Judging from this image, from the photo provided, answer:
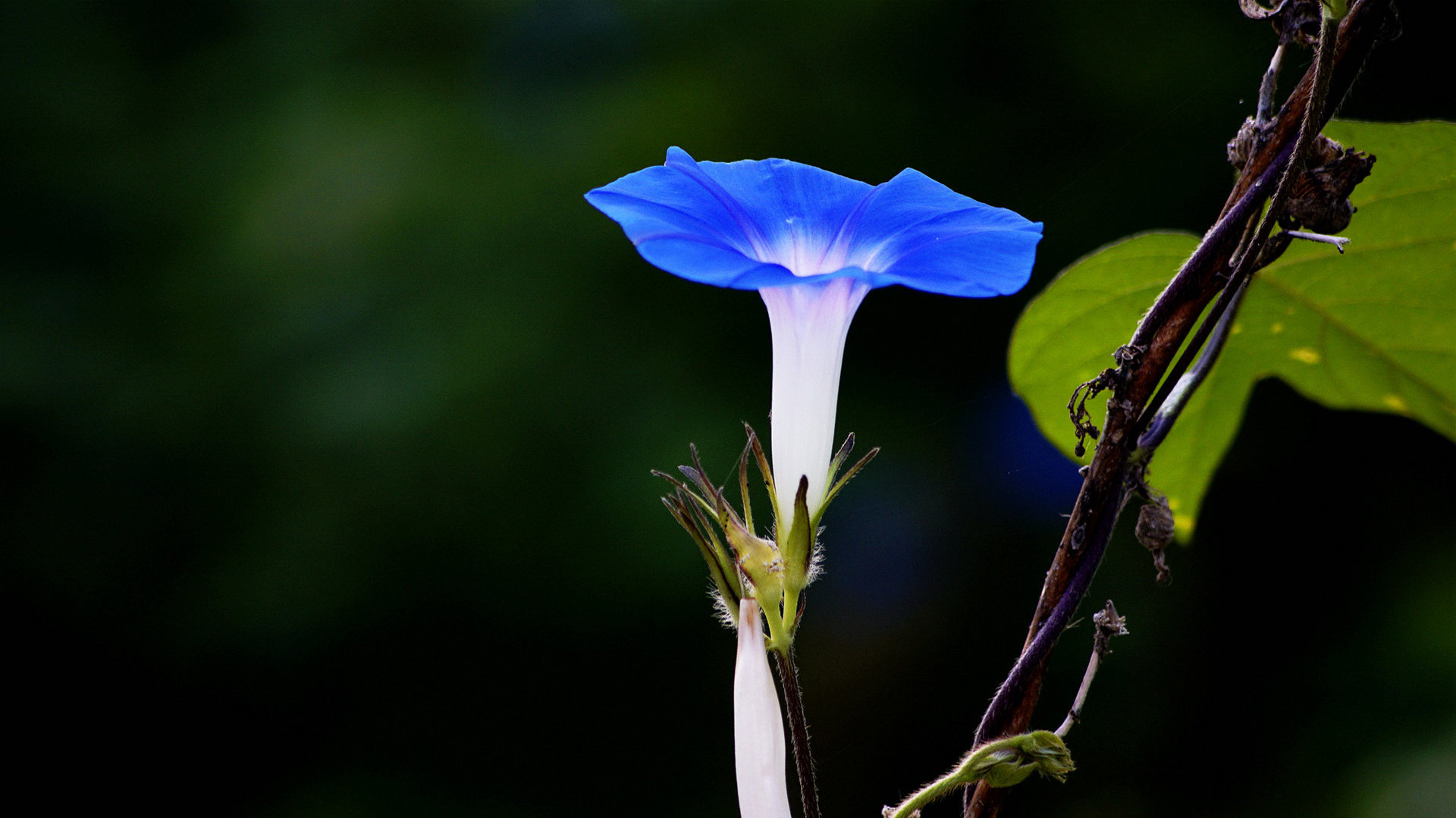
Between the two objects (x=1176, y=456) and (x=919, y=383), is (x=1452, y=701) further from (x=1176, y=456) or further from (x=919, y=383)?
(x=1176, y=456)

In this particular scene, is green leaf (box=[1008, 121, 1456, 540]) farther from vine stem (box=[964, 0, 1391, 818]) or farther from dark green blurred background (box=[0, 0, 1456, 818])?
dark green blurred background (box=[0, 0, 1456, 818])

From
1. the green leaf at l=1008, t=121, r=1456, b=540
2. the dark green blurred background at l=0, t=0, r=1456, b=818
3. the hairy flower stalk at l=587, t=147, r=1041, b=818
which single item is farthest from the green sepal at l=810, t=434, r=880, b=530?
the dark green blurred background at l=0, t=0, r=1456, b=818

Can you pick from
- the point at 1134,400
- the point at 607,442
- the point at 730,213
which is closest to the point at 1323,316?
the point at 1134,400

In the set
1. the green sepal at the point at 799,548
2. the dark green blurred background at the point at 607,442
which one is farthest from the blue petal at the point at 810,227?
the dark green blurred background at the point at 607,442

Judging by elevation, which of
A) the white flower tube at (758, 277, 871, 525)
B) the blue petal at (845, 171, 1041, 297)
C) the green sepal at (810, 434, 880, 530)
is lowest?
the green sepal at (810, 434, 880, 530)

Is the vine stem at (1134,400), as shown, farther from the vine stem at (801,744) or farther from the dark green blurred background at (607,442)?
the dark green blurred background at (607,442)

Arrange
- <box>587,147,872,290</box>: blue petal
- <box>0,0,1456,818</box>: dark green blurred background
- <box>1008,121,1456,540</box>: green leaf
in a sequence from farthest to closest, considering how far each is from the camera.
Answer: <box>0,0,1456,818</box>: dark green blurred background, <box>1008,121,1456,540</box>: green leaf, <box>587,147,872,290</box>: blue petal

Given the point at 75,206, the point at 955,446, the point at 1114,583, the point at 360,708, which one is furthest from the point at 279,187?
the point at 1114,583

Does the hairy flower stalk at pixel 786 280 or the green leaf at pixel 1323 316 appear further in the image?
the green leaf at pixel 1323 316

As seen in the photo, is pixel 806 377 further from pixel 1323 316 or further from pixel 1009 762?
pixel 1323 316
